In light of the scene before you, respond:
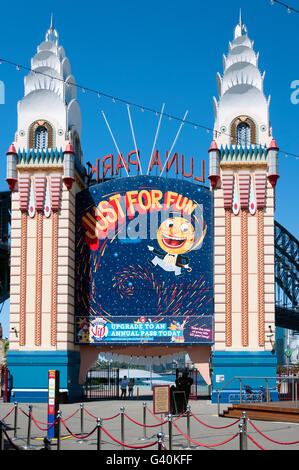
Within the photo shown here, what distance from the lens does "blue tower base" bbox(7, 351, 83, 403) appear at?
40031 mm

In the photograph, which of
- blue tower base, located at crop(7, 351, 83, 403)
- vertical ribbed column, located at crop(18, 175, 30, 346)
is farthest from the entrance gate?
vertical ribbed column, located at crop(18, 175, 30, 346)

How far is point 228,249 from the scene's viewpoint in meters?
40.7

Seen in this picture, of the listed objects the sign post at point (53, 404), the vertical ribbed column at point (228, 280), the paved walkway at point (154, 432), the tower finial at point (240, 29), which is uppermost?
the tower finial at point (240, 29)

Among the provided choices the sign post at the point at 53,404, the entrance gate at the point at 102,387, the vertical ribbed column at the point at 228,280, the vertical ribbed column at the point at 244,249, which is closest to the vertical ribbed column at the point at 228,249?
the vertical ribbed column at the point at 228,280

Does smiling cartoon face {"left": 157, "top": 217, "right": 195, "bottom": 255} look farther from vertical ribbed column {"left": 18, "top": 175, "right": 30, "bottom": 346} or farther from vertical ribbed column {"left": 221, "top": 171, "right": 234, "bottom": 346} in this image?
vertical ribbed column {"left": 18, "top": 175, "right": 30, "bottom": 346}

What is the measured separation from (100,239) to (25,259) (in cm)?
476

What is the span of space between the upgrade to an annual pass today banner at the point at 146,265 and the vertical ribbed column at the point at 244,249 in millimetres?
2081

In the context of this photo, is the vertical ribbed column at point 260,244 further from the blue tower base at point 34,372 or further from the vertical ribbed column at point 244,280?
the blue tower base at point 34,372

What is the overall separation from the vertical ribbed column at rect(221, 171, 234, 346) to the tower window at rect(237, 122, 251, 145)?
2349mm

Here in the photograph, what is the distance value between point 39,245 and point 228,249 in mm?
11286

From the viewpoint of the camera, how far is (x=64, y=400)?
39.7 m

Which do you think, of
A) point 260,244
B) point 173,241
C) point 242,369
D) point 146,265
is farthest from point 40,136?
point 242,369

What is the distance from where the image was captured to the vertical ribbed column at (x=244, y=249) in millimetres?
39938
